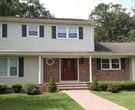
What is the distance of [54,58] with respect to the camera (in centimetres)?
2322

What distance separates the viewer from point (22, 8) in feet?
142

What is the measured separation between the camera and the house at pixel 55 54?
22.0 meters

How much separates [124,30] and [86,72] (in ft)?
110

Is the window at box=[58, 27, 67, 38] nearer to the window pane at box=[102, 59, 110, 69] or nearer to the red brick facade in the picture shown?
the red brick facade

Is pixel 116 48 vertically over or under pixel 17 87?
over

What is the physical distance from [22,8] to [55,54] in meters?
23.2

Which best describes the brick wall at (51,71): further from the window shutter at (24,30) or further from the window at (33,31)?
the window shutter at (24,30)

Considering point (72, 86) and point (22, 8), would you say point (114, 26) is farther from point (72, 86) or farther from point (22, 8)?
point (72, 86)

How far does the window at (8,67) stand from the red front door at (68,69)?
393 centimetres

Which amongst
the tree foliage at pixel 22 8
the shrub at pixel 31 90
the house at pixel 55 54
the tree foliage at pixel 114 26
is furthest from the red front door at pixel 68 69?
the tree foliage at pixel 114 26

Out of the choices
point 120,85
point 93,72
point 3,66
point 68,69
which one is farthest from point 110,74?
point 3,66

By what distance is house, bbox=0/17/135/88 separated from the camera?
867 inches

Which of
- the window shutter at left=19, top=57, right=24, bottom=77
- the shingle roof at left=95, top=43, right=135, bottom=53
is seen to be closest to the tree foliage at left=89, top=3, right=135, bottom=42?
the shingle roof at left=95, top=43, right=135, bottom=53

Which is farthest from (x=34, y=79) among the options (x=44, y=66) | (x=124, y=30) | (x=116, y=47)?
(x=124, y=30)
